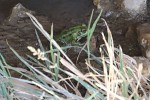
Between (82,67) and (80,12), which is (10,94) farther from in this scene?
(80,12)

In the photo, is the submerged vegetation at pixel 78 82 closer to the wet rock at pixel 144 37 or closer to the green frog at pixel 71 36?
the wet rock at pixel 144 37

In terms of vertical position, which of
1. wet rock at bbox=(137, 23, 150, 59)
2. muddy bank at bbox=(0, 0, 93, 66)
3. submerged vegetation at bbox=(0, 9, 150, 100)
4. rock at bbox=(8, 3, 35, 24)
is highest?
submerged vegetation at bbox=(0, 9, 150, 100)

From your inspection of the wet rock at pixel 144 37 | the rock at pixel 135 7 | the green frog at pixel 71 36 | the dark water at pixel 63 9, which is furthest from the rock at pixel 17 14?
the wet rock at pixel 144 37

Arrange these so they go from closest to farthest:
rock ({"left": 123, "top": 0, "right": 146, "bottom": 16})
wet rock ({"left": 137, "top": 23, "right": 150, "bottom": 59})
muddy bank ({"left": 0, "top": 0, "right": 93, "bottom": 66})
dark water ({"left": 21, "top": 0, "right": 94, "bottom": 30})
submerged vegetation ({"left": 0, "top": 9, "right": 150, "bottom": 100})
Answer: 1. submerged vegetation ({"left": 0, "top": 9, "right": 150, "bottom": 100})
2. wet rock ({"left": 137, "top": 23, "right": 150, "bottom": 59})
3. muddy bank ({"left": 0, "top": 0, "right": 93, "bottom": 66})
4. dark water ({"left": 21, "top": 0, "right": 94, "bottom": 30})
5. rock ({"left": 123, "top": 0, "right": 146, "bottom": 16})

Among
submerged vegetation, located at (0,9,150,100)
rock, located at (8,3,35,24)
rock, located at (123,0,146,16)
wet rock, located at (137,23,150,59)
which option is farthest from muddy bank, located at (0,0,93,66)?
submerged vegetation, located at (0,9,150,100)

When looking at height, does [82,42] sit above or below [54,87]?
below

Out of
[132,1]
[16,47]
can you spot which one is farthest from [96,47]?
[132,1]

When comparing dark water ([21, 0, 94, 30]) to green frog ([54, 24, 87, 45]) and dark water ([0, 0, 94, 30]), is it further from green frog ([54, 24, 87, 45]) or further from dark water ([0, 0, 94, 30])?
green frog ([54, 24, 87, 45])
